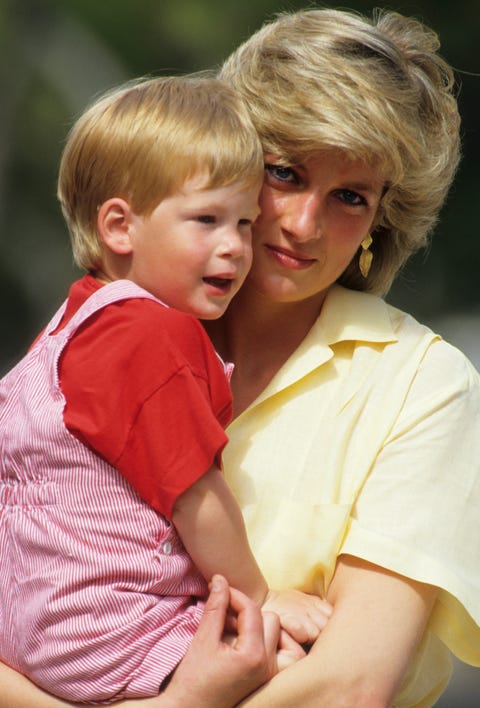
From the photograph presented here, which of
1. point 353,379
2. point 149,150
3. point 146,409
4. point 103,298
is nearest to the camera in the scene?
point 146,409

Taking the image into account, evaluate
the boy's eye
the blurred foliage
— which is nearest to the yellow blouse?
the boy's eye

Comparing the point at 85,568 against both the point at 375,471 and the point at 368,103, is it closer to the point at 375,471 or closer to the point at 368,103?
the point at 375,471

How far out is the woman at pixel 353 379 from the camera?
9.89 ft

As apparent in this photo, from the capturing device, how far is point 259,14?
1232cm

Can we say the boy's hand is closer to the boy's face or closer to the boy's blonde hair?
the boy's face

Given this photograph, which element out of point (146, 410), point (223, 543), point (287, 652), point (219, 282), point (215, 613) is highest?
point (219, 282)

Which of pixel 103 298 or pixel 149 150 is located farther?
pixel 149 150

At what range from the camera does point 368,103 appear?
332 centimetres

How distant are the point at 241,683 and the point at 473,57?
10.8m

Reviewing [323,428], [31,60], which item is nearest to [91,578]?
[323,428]

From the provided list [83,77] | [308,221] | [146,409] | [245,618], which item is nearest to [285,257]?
[308,221]

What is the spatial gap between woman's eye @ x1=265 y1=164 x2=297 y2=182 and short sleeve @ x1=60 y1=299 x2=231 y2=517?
68cm

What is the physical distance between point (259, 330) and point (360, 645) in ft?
3.03

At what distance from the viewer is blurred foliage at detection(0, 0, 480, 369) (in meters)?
11.2
